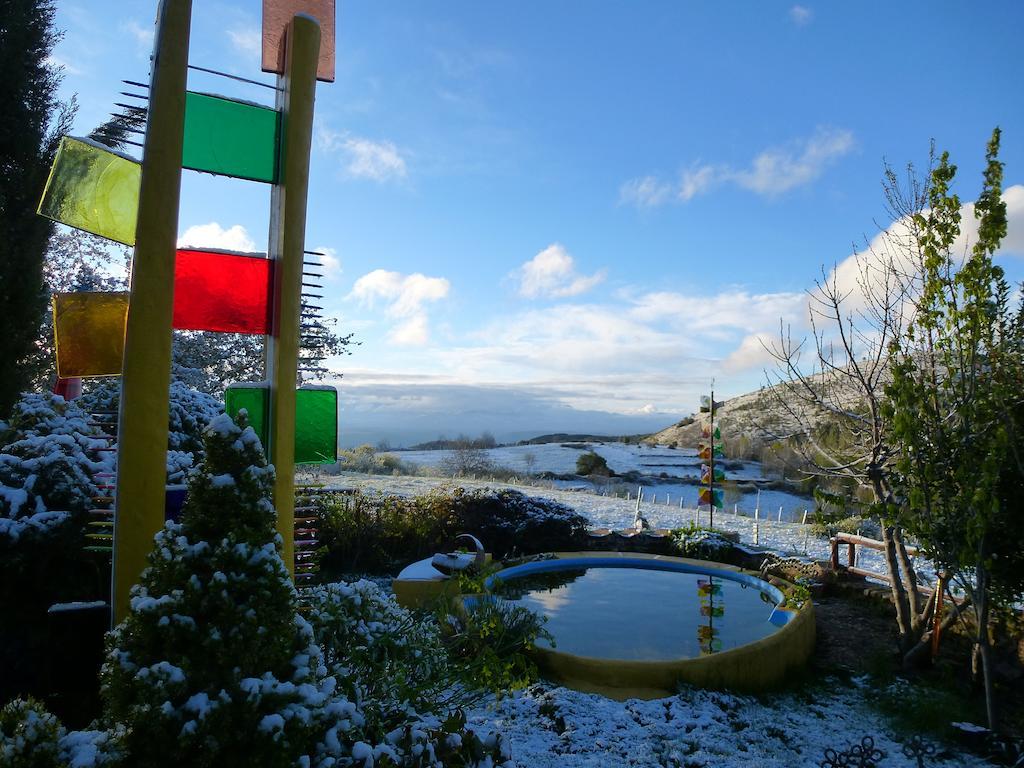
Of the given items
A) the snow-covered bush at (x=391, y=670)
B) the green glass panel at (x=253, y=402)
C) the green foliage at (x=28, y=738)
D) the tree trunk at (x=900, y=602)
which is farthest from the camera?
the tree trunk at (x=900, y=602)

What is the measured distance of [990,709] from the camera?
182 inches

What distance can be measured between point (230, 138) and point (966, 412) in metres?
5.12

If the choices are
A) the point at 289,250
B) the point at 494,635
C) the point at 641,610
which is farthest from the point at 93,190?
the point at 641,610

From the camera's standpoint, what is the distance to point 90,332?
312cm

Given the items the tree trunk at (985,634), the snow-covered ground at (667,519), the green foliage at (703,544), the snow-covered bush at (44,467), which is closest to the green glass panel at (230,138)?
the snow-covered bush at (44,467)

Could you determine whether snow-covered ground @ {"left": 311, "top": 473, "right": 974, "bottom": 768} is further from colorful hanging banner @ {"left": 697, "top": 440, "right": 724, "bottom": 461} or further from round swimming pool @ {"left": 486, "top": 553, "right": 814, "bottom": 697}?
colorful hanging banner @ {"left": 697, "top": 440, "right": 724, "bottom": 461}

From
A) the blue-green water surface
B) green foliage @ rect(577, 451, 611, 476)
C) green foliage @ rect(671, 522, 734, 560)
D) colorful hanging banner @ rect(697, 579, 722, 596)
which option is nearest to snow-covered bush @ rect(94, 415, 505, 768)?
the blue-green water surface

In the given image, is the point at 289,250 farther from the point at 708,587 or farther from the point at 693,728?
the point at 708,587

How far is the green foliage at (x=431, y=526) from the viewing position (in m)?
9.32

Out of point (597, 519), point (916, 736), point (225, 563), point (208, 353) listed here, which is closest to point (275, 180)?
point (225, 563)

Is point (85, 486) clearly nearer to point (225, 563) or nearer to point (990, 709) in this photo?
point (225, 563)

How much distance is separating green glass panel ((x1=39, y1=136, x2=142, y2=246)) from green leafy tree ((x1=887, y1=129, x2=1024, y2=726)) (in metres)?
4.96

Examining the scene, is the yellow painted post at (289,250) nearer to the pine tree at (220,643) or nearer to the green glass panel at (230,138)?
the green glass panel at (230,138)

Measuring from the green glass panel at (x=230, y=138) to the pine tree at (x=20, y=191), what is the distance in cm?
374
